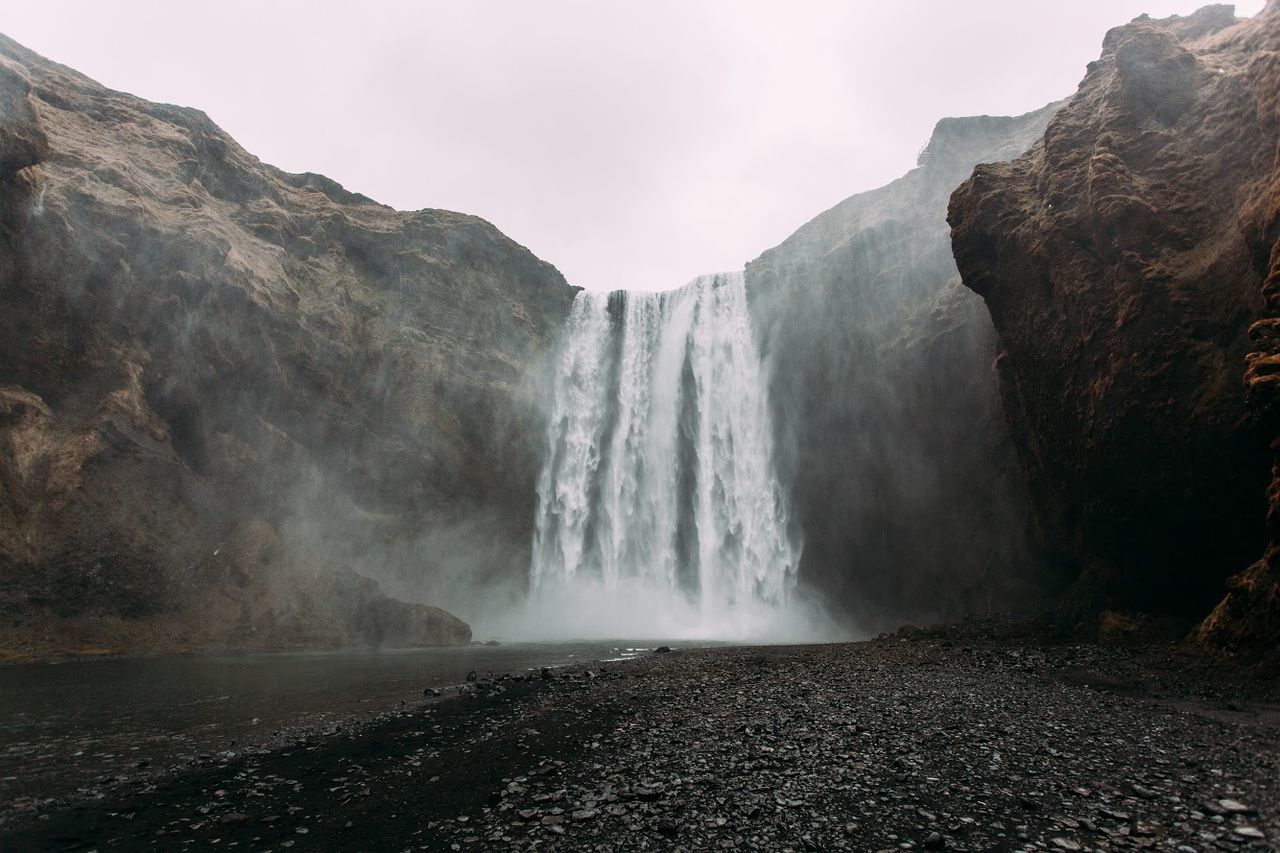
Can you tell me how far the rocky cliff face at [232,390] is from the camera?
26.2 m

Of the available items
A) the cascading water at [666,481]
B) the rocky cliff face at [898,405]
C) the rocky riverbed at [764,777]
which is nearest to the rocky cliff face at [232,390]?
the cascading water at [666,481]

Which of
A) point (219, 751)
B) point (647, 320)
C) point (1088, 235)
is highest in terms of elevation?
point (647, 320)

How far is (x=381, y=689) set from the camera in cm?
1614

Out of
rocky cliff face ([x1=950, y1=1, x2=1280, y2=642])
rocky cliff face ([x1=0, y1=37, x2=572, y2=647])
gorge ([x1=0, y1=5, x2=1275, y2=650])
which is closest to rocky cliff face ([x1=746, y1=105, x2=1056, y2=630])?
gorge ([x1=0, y1=5, x2=1275, y2=650])

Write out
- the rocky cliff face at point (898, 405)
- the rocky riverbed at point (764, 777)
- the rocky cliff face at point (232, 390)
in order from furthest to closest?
the rocky cliff face at point (898, 405) → the rocky cliff face at point (232, 390) → the rocky riverbed at point (764, 777)

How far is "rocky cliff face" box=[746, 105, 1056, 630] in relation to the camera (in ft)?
105

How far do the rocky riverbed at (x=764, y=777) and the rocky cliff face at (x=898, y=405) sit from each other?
19.4m

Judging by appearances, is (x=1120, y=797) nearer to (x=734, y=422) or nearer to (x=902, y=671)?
(x=902, y=671)

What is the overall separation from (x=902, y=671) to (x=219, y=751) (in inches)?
557

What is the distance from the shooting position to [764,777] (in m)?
7.98

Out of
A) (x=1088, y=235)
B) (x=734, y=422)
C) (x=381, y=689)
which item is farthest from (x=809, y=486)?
(x=381, y=689)

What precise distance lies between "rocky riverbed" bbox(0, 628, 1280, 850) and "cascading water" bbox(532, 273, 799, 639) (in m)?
25.0

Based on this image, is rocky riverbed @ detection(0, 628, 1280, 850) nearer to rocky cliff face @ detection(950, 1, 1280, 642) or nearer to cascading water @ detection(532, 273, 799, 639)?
rocky cliff face @ detection(950, 1, 1280, 642)

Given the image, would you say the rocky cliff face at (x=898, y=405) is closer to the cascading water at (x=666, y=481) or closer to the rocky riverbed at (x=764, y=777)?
the cascading water at (x=666, y=481)
